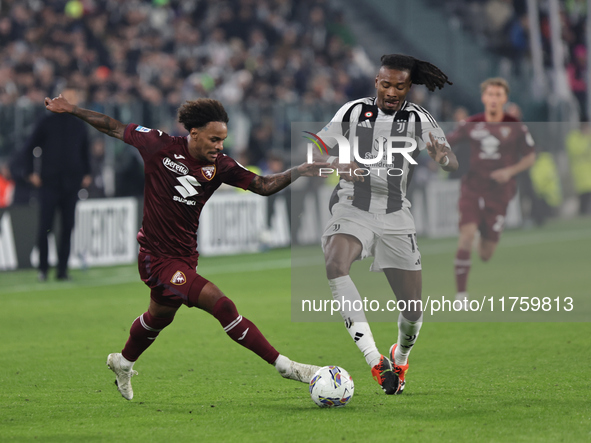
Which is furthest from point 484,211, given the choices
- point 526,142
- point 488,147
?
point 526,142

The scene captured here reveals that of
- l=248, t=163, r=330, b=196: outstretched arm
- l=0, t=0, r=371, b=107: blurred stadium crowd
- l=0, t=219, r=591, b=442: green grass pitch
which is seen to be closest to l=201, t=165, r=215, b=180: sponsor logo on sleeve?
l=248, t=163, r=330, b=196: outstretched arm

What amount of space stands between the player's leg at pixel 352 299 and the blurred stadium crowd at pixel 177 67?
27.1ft

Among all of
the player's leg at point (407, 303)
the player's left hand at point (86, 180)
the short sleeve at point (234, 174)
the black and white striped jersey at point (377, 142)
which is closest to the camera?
the short sleeve at point (234, 174)

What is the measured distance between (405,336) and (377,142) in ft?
4.26

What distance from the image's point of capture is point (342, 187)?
6309 mm

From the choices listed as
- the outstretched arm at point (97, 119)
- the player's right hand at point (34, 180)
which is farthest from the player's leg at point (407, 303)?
the player's right hand at point (34, 180)

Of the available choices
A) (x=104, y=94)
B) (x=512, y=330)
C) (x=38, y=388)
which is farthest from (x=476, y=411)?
(x=104, y=94)

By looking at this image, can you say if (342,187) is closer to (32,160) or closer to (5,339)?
(5,339)

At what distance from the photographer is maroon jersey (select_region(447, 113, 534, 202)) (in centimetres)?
1020

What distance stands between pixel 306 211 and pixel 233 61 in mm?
4388

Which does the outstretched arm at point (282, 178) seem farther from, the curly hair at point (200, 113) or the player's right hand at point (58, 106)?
the player's right hand at point (58, 106)

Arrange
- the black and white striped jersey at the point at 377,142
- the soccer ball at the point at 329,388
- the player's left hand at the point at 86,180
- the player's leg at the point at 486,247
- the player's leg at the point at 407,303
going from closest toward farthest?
1. the soccer ball at the point at 329,388
2. the player's leg at the point at 407,303
3. the black and white striped jersey at the point at 377,142
4. the player's leg at the point at 486,247
5. the player's left hand at the point at 86,180

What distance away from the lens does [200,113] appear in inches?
222

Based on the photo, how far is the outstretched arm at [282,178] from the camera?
566 cm
